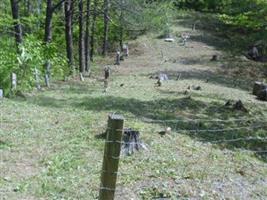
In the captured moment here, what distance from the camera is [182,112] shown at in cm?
1441

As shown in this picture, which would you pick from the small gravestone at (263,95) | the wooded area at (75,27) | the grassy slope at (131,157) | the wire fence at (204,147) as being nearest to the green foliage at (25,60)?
the wooded area at (75,27)

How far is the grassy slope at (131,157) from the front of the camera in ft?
25.3

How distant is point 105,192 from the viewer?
4.61m

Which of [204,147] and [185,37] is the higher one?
[185,37]

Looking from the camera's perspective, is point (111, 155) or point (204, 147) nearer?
point (111, 155)

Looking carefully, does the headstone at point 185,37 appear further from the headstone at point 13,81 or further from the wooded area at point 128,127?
the headstone at point 13,81

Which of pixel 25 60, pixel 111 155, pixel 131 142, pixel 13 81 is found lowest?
pixel 131 142

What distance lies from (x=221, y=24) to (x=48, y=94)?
30.0 metres

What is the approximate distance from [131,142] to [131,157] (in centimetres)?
34

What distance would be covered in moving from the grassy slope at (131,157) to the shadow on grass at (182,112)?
3 centimetres

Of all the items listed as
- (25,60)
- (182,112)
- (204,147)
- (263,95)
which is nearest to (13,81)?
(25,60)

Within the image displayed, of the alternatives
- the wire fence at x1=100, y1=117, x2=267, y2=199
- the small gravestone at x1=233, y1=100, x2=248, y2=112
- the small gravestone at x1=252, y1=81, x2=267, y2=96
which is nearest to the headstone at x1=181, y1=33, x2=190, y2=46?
the small gravestone at x1=252, y1=81, x2=267, y2=96

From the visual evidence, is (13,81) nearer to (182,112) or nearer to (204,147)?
(182,112)

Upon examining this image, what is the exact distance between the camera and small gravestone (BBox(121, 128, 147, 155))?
9430 millimetres
